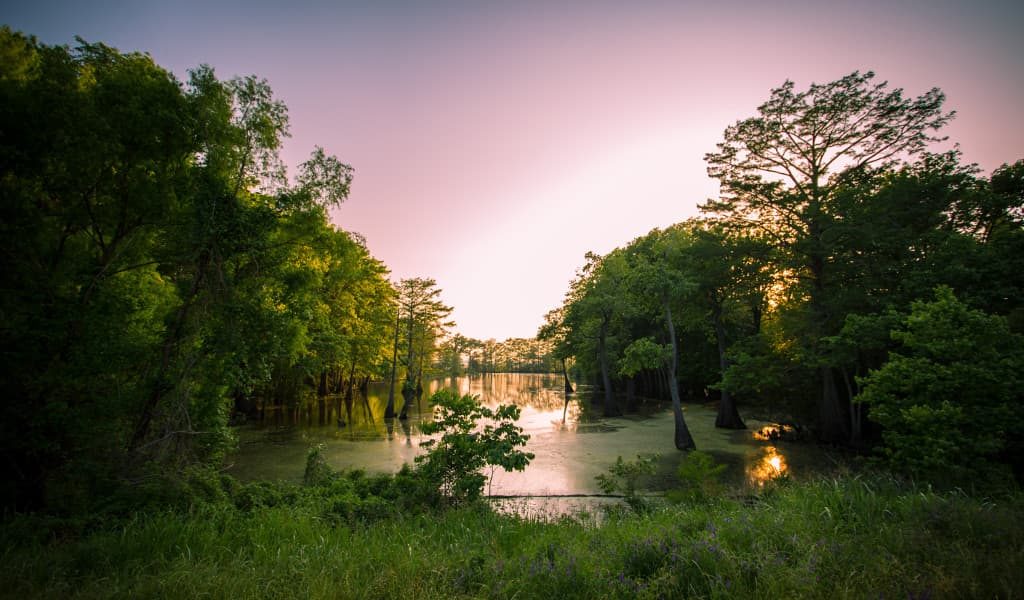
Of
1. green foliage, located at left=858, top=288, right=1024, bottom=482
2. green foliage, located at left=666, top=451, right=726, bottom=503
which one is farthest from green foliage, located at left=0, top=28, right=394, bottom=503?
green foliage, located at left=858, top=288, right=1024, bottom=482

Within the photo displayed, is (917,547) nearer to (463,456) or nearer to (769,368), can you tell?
(463,456)

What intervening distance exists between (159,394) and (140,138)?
508 cm

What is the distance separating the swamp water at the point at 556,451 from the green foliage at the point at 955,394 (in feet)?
12.3

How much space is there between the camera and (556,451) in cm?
1559

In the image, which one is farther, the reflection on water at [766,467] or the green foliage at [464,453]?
the reflection on water at [766,467]

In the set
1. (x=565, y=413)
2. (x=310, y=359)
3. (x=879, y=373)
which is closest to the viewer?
(x=879, y=373)

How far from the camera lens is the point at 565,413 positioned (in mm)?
29109

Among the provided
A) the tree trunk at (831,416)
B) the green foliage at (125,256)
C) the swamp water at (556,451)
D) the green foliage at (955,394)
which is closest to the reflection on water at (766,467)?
the swamp water at (556,451)

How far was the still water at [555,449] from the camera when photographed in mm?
11852

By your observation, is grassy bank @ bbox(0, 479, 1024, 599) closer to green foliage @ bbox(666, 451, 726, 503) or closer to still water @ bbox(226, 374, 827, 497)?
green foliage @ bbox(666, 451, 726, 503)

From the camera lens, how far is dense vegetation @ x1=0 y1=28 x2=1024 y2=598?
3260mm

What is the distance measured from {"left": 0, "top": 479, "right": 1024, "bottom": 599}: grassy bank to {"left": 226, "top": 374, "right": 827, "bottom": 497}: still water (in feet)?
14.2

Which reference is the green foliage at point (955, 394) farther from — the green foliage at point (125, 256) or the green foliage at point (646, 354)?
the green foliage at point (125, 256)

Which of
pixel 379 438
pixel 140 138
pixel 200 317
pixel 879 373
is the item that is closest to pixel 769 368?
pixel 879 373
